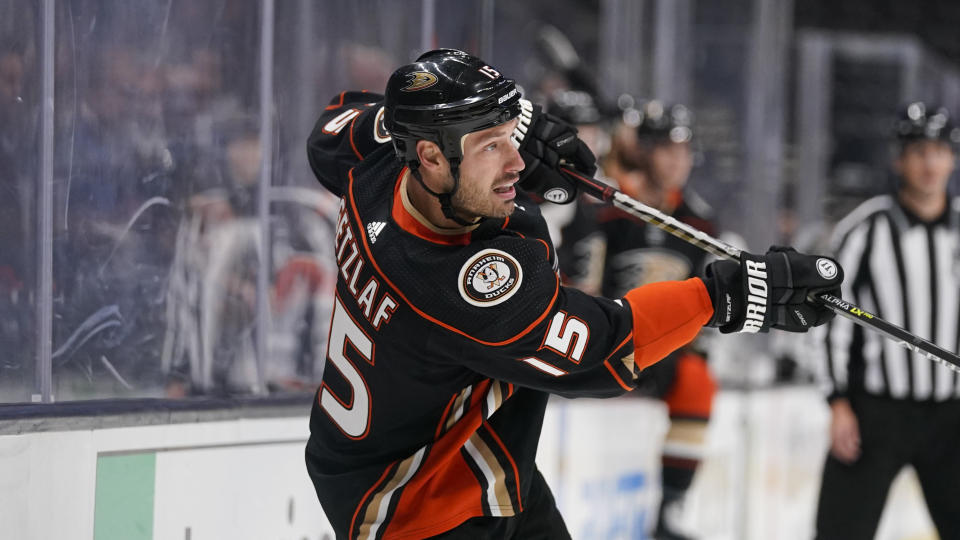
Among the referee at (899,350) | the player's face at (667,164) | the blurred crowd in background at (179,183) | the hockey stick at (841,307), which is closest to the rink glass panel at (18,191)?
the blurred crowd in background at (179,183)

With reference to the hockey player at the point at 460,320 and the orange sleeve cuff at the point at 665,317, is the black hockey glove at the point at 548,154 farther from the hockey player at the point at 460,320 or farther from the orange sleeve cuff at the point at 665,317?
the orange sleeve cuff at the point at 665,317

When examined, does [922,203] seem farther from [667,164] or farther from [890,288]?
[667,164]

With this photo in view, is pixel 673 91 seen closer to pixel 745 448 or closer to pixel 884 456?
pixel 745 448

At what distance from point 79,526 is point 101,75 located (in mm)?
849

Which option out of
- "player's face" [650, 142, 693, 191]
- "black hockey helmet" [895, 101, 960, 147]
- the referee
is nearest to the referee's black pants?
the referee

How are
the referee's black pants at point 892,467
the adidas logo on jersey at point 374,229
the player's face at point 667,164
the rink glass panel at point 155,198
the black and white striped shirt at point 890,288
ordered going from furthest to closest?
the player's face at point 667,164 < the black and white striped shirt at point 890,288 < the referee's black pants at point 892,467 < the rink glass panel at point 155,198 < the adidas logo on jersey at point 374,229

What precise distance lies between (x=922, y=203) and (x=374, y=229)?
1.98m

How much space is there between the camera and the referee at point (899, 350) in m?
3.29

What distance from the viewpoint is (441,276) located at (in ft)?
6.12

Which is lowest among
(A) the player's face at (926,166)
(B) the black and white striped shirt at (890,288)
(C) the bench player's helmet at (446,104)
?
(B) the black and white striped shirt at (890,288)

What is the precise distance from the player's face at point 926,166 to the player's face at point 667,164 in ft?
3.60

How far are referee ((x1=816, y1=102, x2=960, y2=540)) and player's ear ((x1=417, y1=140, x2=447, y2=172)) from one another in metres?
1.78

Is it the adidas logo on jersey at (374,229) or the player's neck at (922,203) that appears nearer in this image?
the adidas logo on jersey at (374,229)

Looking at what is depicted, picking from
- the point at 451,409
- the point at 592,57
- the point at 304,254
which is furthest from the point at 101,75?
the point at 592,57
